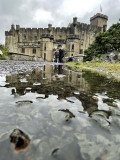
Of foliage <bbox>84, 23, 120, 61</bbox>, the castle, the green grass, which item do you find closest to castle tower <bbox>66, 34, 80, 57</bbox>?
the castle

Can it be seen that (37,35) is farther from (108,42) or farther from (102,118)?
(102,118)

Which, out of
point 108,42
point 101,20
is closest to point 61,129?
point 108,42

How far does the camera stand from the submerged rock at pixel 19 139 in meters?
0.75

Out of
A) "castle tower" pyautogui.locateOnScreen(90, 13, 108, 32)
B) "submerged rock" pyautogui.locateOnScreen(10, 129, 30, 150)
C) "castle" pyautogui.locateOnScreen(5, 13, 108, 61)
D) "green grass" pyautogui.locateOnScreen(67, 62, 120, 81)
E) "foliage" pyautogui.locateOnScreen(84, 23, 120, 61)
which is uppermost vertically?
"castle tower" pyautogui.locateOnScreen(90, 13, 108, 32)

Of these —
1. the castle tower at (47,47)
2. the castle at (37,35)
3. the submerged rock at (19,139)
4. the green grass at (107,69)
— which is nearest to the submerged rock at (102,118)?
the submerged rock at (19,139)

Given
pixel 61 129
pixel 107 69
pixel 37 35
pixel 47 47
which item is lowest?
pixel 61 129

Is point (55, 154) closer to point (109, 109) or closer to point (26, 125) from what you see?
point (26, 125)

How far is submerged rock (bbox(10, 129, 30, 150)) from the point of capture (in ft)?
2.47

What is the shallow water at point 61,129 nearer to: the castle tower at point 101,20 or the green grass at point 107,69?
the green grass at point 107,69

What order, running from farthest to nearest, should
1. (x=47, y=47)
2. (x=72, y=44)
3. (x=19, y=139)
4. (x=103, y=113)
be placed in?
(x=72, y=44)
(x=47, y=47)
(x=103, y=113)
(x=19, y=139)

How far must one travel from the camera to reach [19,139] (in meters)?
0.80

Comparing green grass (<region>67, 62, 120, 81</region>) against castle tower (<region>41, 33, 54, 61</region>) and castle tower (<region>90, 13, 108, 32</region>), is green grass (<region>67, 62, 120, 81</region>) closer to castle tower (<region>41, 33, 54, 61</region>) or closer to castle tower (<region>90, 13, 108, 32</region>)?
castle tower (<region>41, 33, 54, 61</region>)

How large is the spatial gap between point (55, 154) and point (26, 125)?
0.40 meters

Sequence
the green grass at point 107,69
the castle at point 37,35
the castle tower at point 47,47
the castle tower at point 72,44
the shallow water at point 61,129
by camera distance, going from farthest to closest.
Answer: the castle at point 37,35, the castle tower at point 72,44, the castle tower at point 47,47, the green grass at point 107,69, the shallow water at point 61,129
